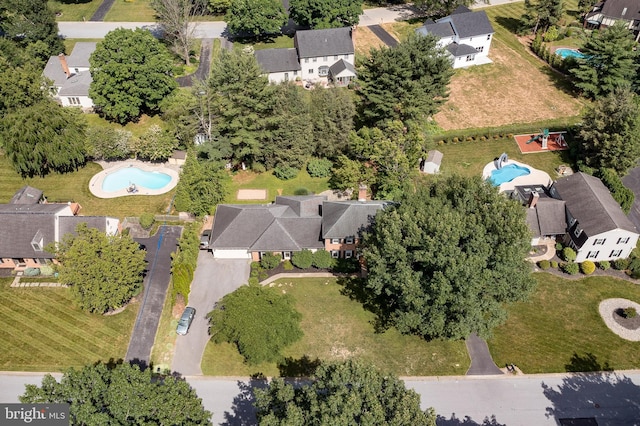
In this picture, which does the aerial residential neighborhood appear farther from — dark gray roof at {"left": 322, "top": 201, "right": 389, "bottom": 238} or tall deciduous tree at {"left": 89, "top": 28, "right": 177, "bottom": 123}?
tall deciduous tree at {"left": 89, "top": 28, "right": 177, "bottom": 123}

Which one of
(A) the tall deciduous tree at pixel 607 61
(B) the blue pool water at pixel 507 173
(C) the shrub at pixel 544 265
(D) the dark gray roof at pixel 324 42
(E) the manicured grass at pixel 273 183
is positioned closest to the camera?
(C) the shrub at pixel 544 265

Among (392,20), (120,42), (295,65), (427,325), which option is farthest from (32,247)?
(392,20)

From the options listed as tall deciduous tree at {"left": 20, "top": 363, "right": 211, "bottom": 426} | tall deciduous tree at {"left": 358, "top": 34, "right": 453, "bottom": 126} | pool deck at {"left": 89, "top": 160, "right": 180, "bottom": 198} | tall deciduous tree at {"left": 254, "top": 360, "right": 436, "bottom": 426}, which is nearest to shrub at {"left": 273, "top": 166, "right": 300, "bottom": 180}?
tall deciduous tree at {"left": 358, "top": 34, "right": 453, "bottom": 126}

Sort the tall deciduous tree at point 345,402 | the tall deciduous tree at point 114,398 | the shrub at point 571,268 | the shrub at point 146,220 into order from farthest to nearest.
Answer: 1. the shrub at point 146,220
2. the shrub at point 571,268
3. the tall deciduous tree at point 114,398
4. the tall deciduous tree at point 345,402

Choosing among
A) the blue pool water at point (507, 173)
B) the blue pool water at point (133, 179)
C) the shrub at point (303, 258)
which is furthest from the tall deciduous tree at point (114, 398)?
the blue pool water at point (507, 173)

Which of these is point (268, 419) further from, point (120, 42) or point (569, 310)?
Answer: point (120, 42)

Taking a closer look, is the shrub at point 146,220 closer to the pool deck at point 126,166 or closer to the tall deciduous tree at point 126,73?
the pool deck at point 126,166
